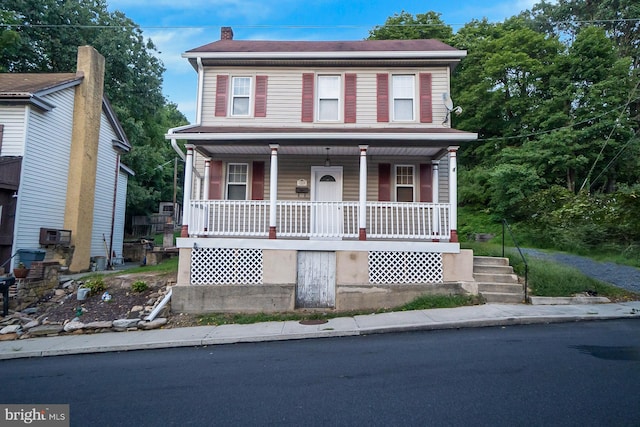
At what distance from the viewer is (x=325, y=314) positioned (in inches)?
320

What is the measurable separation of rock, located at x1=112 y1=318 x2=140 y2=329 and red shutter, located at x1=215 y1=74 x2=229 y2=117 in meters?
6.44

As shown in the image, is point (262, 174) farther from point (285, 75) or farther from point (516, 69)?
point (516, 69)

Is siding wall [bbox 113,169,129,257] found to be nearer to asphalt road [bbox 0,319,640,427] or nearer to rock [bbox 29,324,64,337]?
rock [bbox 29,324,64,337]

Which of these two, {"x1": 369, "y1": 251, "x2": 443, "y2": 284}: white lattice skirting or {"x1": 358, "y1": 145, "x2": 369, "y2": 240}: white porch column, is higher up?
{"x1": 358, "y1": 145, "x2": 369, "y2": 240}: white porch column

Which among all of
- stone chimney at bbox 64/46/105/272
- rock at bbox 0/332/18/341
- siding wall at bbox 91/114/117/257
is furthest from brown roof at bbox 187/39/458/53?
rock at bbox 0/332/18/341

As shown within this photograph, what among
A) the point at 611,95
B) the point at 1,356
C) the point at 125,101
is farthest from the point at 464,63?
the point at 1,356

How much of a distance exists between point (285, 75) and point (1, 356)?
31.4 feet

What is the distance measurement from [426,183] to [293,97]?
16.0ft

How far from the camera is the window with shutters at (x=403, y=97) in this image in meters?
11.1

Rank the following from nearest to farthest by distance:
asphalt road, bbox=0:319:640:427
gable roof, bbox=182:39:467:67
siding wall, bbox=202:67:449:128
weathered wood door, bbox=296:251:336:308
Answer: asphalt road, bbox=0:319:640:427
weathered wood door, bbox=296:251:336:308
gable roof, bbox=182:39:467:67
siding wall, bbox=202:67:449:128

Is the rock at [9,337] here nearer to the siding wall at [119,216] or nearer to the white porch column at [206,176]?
the white porch column at [206,176]

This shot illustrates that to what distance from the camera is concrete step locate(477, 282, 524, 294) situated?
848 centimetres

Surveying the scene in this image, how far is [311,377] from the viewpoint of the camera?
4.60 m

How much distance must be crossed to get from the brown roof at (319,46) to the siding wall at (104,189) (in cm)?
685
